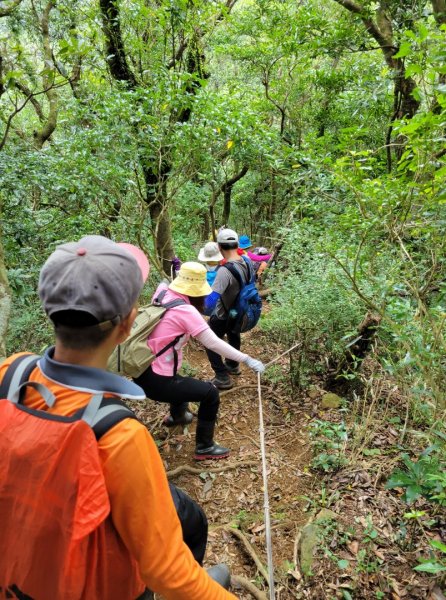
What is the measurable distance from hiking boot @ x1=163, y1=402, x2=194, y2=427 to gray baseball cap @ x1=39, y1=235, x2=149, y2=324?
3206 mm

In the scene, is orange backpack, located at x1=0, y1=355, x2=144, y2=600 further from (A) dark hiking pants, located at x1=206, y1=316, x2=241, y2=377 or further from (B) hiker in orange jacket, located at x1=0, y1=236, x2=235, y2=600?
(A) dark hiking pants, located at x1=206, y1=316, x2=241, y2=377

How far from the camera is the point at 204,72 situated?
8.02 meters

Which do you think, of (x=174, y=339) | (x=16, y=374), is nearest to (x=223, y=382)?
(x=174, y=339)

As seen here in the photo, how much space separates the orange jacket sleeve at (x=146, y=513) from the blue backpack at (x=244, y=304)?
369 centimetres

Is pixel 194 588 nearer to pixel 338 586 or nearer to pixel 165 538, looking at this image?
pixel 165 538

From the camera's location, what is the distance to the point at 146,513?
3.68 ft

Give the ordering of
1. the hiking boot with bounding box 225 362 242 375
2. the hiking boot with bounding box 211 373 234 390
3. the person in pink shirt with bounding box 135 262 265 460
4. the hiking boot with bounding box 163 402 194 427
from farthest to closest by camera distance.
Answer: the hiking boot with bounding box 225 362 242 375
the hiking boot with bounding box 211 373 234 390
the hiking boot with bounding box 163 402 194 427
the person in pink shirt with bounding box 135 262 265 460

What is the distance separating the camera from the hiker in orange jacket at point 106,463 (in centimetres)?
109

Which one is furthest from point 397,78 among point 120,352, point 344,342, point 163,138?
point 120,352

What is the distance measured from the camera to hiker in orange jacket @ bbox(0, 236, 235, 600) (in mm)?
1095

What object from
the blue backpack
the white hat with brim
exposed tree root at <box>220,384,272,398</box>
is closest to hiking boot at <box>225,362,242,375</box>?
exposed tree root at <box>220,384,272,398</box>

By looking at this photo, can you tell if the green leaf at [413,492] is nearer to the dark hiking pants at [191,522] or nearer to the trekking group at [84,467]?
the dark hiking pants at [191,522]

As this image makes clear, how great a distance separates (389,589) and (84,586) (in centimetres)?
216

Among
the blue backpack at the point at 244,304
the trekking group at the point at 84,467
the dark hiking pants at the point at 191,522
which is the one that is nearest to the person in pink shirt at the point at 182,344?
the dark hiking pants at the point at 191,522
